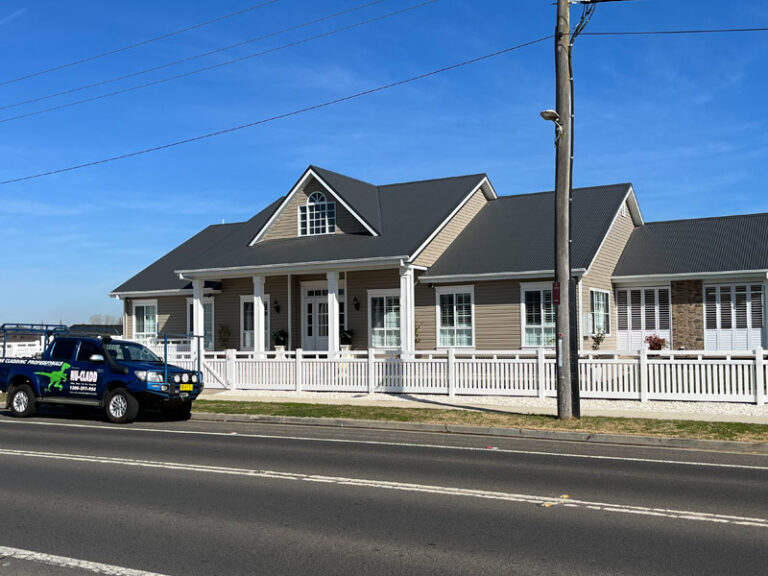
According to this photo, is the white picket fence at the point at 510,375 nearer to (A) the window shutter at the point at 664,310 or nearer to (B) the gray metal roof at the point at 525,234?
(B) the gray metal roof at the point at 525,234

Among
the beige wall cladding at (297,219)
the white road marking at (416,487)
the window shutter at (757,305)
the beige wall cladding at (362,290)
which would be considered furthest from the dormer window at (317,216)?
the white road marking at (416,487)

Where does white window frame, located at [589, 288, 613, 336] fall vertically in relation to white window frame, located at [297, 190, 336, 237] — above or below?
below

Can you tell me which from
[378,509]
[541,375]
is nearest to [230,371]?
[541,375]

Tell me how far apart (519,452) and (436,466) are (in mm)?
2041

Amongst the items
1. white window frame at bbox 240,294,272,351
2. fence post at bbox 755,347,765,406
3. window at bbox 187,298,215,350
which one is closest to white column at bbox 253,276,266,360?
white window frame at bbox 240,294,272,351

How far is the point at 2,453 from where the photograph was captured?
1200 cm

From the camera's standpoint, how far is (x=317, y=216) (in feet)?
97.0

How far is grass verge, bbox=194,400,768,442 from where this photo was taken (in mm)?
13750

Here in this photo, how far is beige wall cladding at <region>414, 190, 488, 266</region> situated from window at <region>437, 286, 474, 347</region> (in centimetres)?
125

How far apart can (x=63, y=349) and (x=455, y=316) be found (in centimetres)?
1319

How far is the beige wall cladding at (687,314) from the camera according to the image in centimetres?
2612

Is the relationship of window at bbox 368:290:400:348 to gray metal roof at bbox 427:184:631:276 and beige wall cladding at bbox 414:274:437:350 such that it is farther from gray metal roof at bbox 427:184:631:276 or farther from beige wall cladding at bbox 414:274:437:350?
gray metal roof at bbox 427:184:631:276

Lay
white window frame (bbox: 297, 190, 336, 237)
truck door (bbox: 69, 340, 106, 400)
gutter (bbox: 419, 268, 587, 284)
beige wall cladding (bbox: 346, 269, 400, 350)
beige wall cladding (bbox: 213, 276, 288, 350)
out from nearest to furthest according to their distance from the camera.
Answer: truck door (bbox: 69, 340, 106, 400) → gutter (bbox: 419, 268, 587, 284) → beige wall cladding (bbox: 346, 269, 400, 350) → white window frame (bbox: 297, 190, 336, 237) → beige wall cladding (bbox: 213, 276, 288, 350)

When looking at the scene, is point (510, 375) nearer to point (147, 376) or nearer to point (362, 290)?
point (147, 376)
